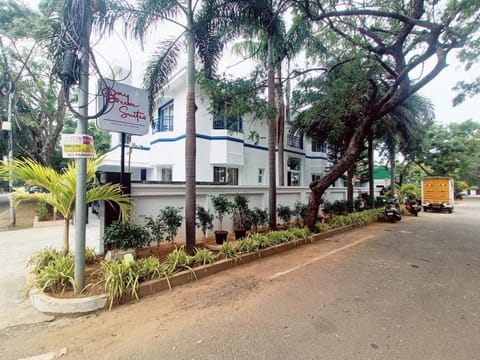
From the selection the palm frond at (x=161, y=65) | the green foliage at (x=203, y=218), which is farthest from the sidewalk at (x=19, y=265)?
the palm frond at (x=161, y=65)

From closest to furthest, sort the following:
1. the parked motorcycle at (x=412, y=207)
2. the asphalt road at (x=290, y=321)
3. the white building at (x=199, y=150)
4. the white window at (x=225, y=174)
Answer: the asphalt road at (x=290, y=321), the white building at (x=199, y=150), the white window at (x=225, y=174), the parked motorcycle at (x=412, y=207)

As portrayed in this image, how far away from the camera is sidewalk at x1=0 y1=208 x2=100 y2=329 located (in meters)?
3.06

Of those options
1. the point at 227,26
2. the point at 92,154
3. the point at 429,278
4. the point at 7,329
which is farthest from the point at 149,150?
the point at 429,278

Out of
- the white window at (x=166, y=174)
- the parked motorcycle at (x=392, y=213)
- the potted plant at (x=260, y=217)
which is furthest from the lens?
the white window at (x=166, y=174)

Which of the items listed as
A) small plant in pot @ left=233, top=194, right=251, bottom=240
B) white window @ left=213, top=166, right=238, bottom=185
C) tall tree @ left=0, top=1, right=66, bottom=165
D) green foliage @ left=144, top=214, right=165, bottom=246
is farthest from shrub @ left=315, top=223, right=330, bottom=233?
tall tree @ left=0, top=1, right=66, bottom=165

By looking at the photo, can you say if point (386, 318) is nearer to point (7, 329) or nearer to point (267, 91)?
point (7, 329)

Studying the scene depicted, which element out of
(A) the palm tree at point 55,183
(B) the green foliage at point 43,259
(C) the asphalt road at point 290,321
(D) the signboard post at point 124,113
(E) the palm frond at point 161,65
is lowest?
(C) the asphalt road at point 290,321

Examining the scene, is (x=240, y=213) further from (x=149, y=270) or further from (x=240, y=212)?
(x=149, y=270)

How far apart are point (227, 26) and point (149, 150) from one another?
29.7 feet

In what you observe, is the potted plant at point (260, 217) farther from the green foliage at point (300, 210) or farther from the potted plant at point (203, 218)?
the green foliage at point (300, 210)

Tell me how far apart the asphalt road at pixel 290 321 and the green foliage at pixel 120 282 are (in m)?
0.17

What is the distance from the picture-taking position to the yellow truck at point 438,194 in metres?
16.6

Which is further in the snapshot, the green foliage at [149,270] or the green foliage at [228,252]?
the green foliage at [228,252]

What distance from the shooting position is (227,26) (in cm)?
580
